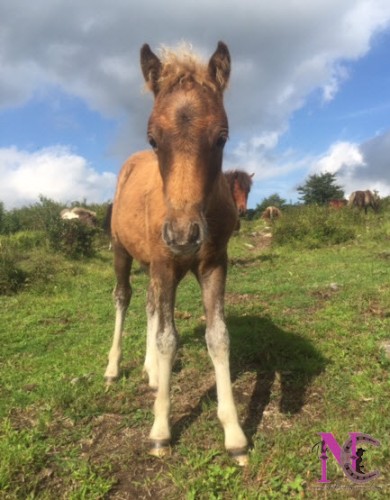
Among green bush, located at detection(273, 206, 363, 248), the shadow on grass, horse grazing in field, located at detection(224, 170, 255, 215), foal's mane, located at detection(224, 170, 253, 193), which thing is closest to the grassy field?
the shadow on grass

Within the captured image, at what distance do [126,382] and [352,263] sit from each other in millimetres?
9272

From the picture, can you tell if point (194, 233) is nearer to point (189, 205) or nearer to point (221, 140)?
point (189, 205)

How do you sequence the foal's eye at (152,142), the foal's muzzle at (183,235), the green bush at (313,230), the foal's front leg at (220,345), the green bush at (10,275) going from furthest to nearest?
the green bush at (313,230)
the green bush at (10,275)
the foal's front leg at (220,345)
the foal's eye at (152,142)
the foal's muzzle at (183,235)

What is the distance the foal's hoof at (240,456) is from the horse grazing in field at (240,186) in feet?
37.9

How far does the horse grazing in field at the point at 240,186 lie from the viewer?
14.5 m

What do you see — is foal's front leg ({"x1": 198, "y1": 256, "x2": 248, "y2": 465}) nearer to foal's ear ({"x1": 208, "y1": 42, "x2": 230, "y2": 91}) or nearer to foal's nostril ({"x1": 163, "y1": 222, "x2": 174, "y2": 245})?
foal's nostril ({"x1": 163, "y1": 222, "x2": 174, "y2": 245})

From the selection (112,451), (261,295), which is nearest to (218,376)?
(112,451)

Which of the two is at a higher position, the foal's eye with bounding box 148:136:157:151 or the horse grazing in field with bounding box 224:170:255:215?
the horse grazing in field with bounding box 224:170:255:215

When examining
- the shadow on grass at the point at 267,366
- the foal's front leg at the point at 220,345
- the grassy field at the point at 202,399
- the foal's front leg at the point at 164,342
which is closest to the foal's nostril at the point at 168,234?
the foal's front leg at the point at 164,342

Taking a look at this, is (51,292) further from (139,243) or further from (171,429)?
(171,429)

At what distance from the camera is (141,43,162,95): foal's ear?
356cm

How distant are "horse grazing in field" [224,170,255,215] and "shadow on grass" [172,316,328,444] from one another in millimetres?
8476

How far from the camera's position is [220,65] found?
3555 mm

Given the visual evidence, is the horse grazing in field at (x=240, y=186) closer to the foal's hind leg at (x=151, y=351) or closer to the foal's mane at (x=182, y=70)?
the foal's hind leg at (x=151, y=351)
